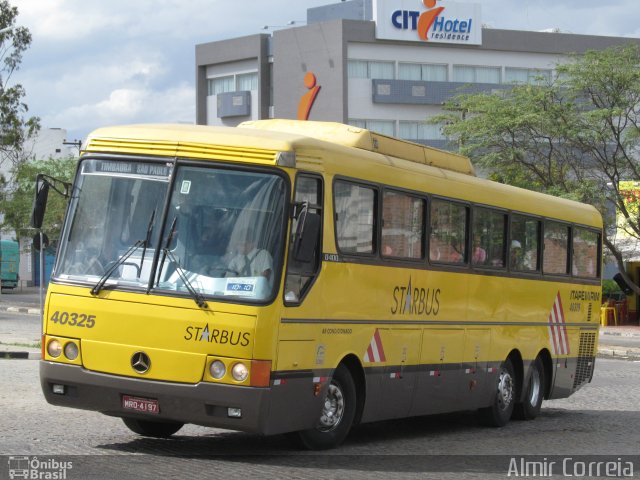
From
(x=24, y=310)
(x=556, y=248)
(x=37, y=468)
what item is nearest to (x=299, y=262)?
(x=37, y=468)

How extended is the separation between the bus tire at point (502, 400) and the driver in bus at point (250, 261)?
20.3 feet

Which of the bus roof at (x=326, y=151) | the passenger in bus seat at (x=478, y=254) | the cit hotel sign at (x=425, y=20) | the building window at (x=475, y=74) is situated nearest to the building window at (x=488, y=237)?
the passenger in bus seat at (x=478, y=254)

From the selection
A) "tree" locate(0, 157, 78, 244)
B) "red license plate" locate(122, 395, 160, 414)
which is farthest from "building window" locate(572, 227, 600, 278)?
Answer: "tree" locate(0, 157, 78, 244)

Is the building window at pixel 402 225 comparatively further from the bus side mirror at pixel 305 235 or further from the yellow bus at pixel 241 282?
the bus side mirror at pixel 305 235

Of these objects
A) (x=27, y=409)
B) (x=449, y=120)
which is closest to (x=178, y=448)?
(x=27, y=409)

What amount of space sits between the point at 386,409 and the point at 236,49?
74.6 metres

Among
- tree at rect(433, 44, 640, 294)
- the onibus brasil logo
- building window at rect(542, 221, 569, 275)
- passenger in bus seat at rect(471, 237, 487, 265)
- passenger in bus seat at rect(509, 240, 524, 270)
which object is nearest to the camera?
the onibus brasil logo

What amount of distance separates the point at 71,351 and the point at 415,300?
430 cm

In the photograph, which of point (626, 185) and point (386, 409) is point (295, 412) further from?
point (626, 185)

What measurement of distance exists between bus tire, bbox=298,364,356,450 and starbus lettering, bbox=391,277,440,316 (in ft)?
4.29

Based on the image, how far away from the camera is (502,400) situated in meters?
16.4

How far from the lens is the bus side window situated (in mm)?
11008

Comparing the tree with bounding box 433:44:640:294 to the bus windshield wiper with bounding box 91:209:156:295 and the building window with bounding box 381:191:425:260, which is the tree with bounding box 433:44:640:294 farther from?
the bus windshield wiper with bounding box 91:209:156:295

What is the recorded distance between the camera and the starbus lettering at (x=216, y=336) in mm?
10555
